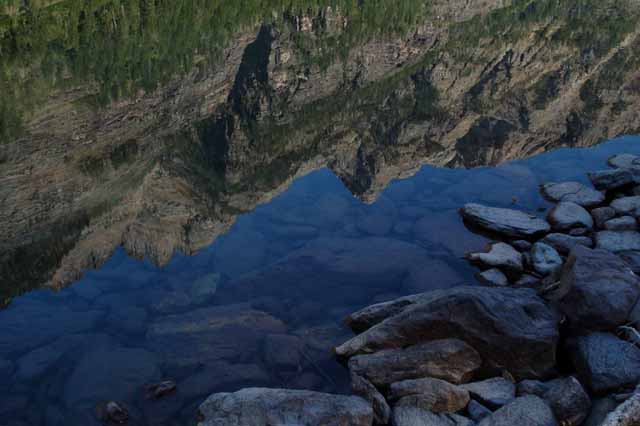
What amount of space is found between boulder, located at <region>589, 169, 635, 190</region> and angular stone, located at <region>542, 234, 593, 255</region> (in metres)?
5.22

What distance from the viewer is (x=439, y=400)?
34.1ft

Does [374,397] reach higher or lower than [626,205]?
higher

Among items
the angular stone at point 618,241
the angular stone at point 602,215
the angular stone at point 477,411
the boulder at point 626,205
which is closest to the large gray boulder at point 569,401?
the angular stone at point 477,411

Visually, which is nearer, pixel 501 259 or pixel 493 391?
pixel 493 391

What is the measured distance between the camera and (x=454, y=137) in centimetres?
2797

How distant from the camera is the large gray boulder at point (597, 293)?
11734 millimetres

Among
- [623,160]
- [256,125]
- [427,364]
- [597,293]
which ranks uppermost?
[597,293]

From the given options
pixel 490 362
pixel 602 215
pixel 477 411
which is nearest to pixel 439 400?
pixel 477 411

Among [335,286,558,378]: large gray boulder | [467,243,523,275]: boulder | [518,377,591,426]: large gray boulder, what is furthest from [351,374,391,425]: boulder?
[467,243,523,275]: boulder

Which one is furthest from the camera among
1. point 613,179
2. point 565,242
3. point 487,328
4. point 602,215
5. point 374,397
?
point 613,179

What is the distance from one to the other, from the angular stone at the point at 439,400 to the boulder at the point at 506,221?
335 inches

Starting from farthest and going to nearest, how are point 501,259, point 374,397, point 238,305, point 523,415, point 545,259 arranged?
point 501,259 < point 545,259 < point 238,305 < point 374,397 < point 523,415

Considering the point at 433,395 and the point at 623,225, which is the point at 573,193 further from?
the point at 433,395

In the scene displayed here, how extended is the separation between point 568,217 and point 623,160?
8.83m
